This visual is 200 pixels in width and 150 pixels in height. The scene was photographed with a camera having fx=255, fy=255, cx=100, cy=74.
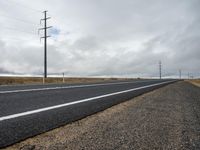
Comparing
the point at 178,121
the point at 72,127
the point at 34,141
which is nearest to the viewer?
the point at 34,141

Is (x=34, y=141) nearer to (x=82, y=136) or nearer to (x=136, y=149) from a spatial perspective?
(x=82, y=136)

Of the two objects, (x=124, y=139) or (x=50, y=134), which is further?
(x=50, y=134)

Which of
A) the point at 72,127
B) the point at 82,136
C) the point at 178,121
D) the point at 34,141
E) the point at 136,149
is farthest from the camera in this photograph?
the point at 178,121

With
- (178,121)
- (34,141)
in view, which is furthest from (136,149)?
(178,121)

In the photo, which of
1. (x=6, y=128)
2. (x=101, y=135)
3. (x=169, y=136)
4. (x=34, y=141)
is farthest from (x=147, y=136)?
(x=6, y=128)

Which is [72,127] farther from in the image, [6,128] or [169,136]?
[169,136]

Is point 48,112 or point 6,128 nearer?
point 6,128

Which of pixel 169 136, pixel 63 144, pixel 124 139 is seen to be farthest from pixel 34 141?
pixel 169 136

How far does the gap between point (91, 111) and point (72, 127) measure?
178 cm

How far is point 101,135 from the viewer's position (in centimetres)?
388

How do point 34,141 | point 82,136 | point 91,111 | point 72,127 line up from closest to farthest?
point 34,141
point 82,136
point 72,127
point 91,111

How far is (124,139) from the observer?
3697 mm

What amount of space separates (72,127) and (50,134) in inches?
24.1

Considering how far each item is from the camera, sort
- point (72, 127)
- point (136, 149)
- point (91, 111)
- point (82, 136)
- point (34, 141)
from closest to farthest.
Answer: point (136, 149)
point (34, 141)
point (82, 136)
point (72, 127)
point (91, 111)
